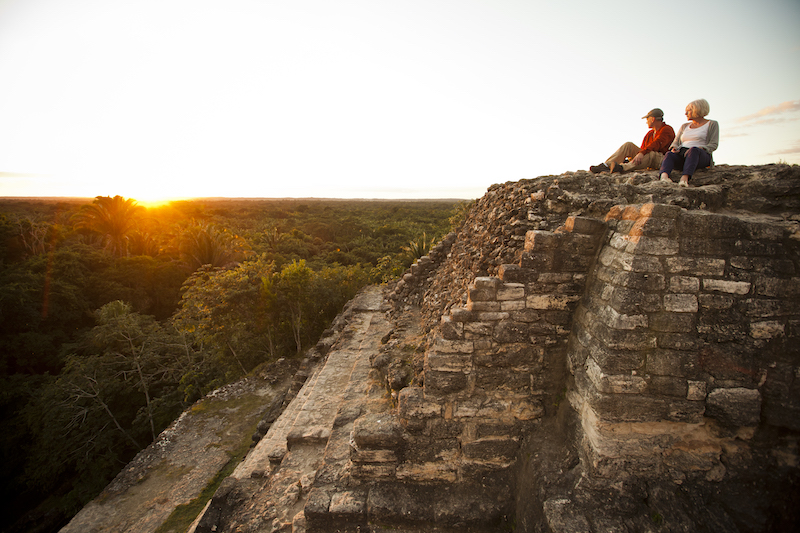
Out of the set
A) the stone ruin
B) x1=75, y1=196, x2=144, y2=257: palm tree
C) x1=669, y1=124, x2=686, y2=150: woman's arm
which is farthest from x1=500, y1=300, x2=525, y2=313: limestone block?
x1=75, y1=196, x2=144, y2=257: palm tree

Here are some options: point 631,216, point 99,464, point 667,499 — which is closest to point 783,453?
point 667,499

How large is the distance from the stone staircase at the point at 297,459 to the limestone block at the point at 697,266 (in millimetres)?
3678

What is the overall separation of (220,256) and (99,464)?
10.7 m

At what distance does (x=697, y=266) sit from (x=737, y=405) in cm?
117

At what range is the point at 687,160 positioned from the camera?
3537mm

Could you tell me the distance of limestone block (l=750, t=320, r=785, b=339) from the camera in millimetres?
2645

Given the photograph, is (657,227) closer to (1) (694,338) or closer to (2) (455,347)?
(1) (694,338)

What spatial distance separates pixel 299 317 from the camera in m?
11.5

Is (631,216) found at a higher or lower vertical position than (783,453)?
higher

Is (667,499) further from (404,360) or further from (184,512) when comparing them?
(184,512)

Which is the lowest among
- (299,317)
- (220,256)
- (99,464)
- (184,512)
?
(99,464)

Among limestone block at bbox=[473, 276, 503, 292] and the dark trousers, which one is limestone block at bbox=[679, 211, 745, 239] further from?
limestone block at bbox=[473, 276, 503, 292]

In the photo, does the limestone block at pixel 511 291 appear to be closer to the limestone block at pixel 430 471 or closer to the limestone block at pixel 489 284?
the limestone block at pixel 489 284

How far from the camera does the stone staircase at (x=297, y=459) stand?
3.78 m
